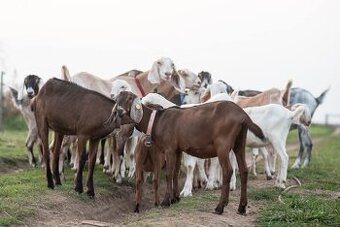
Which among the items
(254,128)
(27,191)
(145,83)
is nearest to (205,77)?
(145,83)

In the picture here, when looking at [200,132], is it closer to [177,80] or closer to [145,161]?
[145,161]

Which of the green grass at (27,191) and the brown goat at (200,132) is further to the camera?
the brown goat at (200,132)

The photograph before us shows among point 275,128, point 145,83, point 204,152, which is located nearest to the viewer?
point 204,152

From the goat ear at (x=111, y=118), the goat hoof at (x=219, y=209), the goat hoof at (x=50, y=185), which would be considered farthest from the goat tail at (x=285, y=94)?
the goat hoof at (x=50, y=185)

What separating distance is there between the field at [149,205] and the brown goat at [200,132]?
50cm

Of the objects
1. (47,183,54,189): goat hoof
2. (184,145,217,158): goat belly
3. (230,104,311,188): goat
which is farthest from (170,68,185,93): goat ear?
(184,145,217,158): goat belly

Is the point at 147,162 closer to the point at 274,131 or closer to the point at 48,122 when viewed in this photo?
the point at 48,122

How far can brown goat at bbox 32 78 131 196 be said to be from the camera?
35.8ft

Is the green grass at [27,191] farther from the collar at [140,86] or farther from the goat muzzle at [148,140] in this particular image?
the collar at [140,86]

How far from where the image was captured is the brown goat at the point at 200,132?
30.5 feet

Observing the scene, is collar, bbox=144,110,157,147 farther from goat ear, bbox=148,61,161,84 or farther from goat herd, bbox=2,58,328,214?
goat ear, bbox=148,61,161,84

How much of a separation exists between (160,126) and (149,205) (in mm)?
1774

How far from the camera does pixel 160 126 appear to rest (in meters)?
10.2

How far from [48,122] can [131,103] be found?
1.96 m
